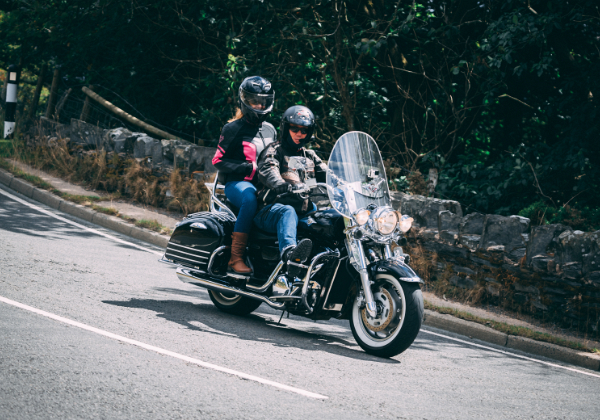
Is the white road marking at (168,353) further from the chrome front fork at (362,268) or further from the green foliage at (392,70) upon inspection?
the green foliage at (392,70)

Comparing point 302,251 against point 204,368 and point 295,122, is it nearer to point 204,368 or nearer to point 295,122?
point 295,122

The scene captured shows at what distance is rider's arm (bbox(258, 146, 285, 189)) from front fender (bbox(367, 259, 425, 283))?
3.72 feet

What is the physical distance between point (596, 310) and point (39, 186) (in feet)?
31.7

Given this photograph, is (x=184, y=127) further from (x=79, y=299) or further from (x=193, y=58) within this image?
(x=79, y=299)

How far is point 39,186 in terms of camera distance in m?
12.7

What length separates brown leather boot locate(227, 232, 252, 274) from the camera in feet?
21.6

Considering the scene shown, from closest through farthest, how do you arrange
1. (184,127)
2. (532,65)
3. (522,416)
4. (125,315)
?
(522,416)
(125,315)
(532,65)
(184,127)

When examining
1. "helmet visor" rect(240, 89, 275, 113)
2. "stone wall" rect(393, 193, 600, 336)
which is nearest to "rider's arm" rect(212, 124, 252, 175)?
"helmet visor" rect(240, 89, 275, 113)

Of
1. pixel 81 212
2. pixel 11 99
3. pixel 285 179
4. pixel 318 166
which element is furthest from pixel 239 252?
pixel 11 99

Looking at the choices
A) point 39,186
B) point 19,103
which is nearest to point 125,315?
point 39,186

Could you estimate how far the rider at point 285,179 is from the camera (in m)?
6.19

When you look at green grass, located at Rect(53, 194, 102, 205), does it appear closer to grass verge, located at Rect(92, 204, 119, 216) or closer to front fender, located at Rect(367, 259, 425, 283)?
grass verge, located at Rect(92, 204, 119, 216)

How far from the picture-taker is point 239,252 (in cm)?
663

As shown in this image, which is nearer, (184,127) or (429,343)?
(429,343)
